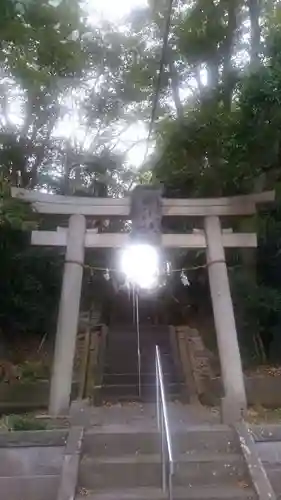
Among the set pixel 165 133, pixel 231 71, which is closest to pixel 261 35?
pixel 231 71

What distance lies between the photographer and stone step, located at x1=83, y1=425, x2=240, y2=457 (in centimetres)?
590

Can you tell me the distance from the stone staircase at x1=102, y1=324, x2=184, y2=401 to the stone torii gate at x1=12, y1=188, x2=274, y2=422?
92.4 inches

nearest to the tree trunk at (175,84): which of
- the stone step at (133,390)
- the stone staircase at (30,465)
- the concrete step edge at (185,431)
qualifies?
the stone step at (133,390)

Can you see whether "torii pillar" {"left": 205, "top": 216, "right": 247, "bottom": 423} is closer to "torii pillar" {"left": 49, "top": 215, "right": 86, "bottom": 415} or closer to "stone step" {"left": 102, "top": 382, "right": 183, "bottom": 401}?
"torii pillar" {"left": 49, "top": 215, "right": 86, "bottom": 415}

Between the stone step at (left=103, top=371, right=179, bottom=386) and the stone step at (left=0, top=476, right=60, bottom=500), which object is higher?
the stone step at (left=103, top=371, right=179, bottom=386)

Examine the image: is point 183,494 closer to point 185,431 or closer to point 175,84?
point 185,431

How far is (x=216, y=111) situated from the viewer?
12.0 m

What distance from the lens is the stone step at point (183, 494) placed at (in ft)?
16.3

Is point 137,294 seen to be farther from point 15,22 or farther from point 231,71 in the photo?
point 15,22

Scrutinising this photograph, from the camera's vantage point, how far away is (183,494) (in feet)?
16.5

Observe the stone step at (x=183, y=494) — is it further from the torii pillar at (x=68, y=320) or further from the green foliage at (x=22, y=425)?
the torii pillar at (x=68, y=320)

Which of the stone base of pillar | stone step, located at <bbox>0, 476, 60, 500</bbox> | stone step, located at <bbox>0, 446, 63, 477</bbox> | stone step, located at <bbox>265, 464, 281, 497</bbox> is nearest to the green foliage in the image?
stone step, located at <bbox>0, 446, 63, 477</bbox>

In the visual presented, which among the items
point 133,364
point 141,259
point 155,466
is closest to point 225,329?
point 141,259

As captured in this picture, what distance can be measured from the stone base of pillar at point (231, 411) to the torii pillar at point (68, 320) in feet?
6.81
